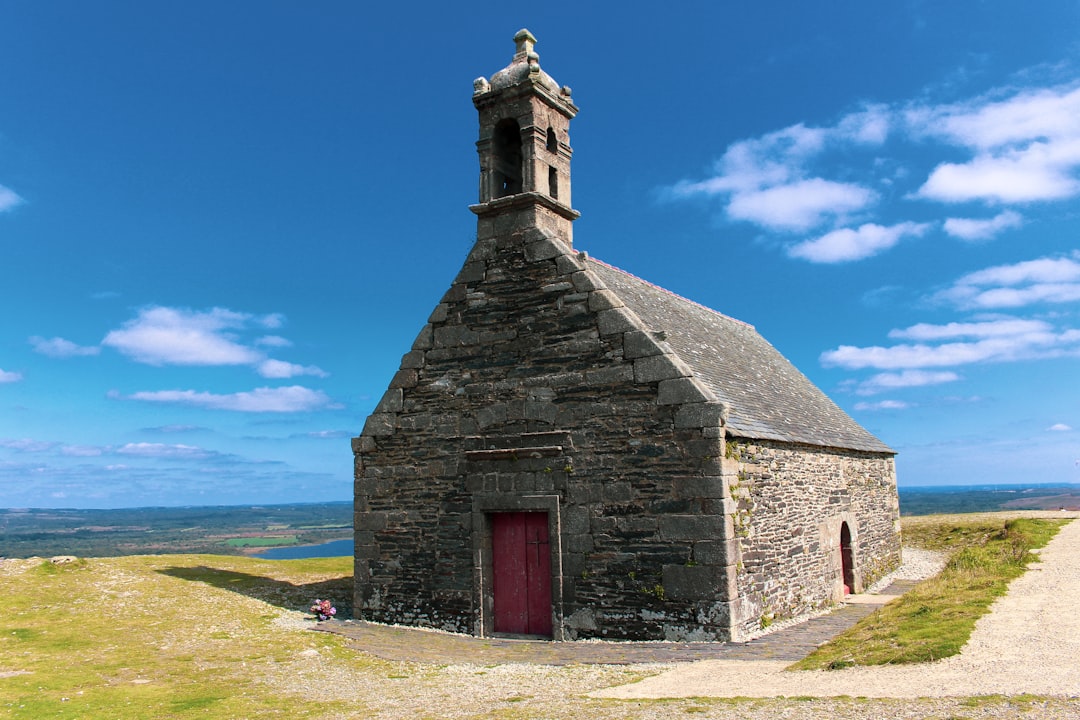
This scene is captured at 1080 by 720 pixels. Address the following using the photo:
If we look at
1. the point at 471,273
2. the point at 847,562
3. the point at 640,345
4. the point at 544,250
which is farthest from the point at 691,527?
the point at 847,562

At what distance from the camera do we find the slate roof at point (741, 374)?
13.1m

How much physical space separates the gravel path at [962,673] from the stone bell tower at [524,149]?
24.4 ft

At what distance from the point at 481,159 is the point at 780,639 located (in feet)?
30.4

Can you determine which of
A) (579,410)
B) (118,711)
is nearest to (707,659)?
(579,410)

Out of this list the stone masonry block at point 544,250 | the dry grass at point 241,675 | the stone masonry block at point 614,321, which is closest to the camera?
the dry grass at point 241,675

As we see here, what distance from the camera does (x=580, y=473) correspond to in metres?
11.8

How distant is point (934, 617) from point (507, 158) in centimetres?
1012

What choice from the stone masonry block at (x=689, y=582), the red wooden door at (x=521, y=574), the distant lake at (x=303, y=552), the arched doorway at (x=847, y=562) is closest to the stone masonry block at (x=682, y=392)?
the stone masonry block at (x=689, y=582)

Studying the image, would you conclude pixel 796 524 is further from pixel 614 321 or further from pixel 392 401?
pixel 392 401

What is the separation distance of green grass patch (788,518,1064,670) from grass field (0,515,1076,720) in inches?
70.9

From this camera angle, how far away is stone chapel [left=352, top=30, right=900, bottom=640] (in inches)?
437

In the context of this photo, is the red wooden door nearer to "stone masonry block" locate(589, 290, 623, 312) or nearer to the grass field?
the grass field

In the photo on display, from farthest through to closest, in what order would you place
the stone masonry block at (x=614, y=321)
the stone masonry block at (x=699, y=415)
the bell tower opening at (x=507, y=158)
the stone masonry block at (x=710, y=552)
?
the bell tower opening at (x=507, y=158)
the stone masonry block at (x=614, y=321)
the stone masonry block at (x=699, y=415)
the stone masonry block at (x=710, y=552)

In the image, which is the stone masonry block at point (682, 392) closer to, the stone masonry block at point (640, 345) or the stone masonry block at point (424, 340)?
the stone masonry block at point (640, 345)
